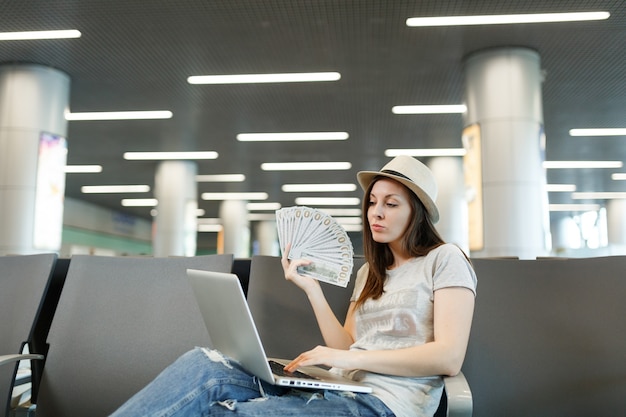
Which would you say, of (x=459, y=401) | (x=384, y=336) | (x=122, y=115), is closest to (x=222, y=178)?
(x=122, y=115)

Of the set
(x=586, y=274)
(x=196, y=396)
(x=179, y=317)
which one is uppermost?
(x=586, y=274)

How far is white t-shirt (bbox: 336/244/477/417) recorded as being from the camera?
5.79 ft

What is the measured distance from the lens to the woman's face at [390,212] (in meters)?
2.03

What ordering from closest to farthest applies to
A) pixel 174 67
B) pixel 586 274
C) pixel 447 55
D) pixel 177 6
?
pixel 586 274, pixel 177 6, pixel 447 55, pixel 174 67

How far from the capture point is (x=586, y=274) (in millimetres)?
2348

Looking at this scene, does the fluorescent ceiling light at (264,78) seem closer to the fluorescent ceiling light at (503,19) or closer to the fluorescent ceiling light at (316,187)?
the fluorescent ceiling light at (503,19)

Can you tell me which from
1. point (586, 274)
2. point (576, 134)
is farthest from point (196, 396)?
point (576, 134)

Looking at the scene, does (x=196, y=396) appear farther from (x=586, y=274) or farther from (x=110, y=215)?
(x=110, y=215)

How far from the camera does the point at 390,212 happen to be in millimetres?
2039

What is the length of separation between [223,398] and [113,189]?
686 inches

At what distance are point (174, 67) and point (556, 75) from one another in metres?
5.36

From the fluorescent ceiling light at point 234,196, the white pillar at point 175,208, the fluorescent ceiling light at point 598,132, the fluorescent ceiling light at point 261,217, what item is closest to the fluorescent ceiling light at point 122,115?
the white pillar at point 175,208

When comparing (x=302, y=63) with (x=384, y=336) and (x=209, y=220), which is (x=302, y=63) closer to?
(x=384, y=336)

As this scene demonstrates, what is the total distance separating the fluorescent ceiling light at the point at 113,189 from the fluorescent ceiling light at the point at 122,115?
700 cm
